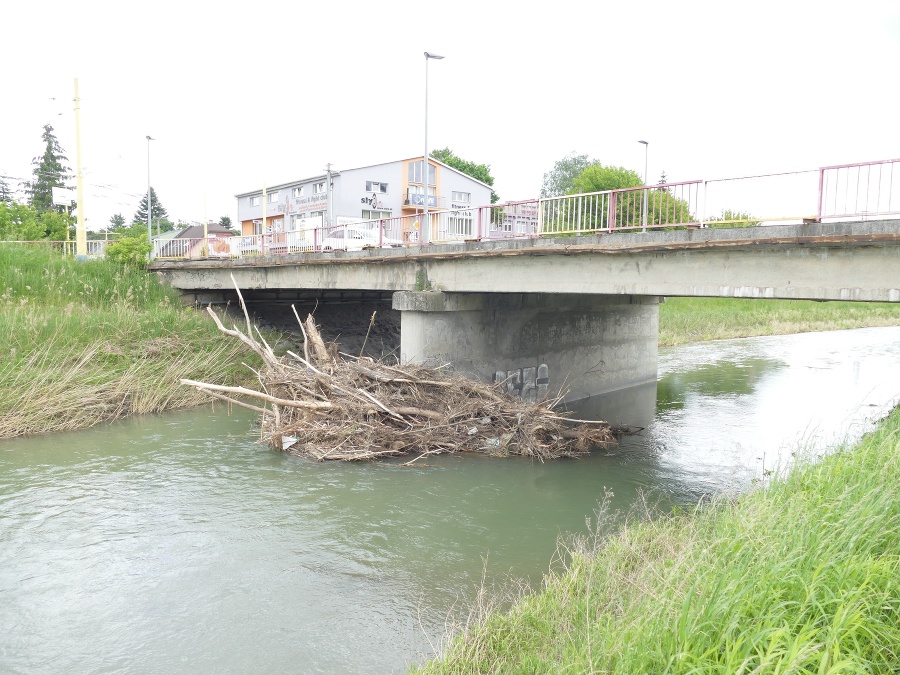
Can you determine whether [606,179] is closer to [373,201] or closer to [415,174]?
[415,174]

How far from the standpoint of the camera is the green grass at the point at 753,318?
38.5 m

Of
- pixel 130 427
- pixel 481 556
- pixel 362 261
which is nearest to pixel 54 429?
pixel 130 427

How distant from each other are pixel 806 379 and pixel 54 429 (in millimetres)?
23468

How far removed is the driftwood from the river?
46cm

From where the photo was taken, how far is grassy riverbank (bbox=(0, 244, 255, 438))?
606 inches

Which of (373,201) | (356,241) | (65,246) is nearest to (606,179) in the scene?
(373,201)

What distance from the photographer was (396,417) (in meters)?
13.4

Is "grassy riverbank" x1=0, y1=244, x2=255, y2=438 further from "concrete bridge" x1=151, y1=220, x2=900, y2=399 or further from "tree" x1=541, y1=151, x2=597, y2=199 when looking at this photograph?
"tree" x1=541, y1=151, x2=597, y2=199

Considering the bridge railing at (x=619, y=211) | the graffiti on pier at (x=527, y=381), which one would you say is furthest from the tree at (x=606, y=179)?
the bridge railing at (x=619, y=211)

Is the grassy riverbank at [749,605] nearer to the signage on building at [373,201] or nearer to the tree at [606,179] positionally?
the signage on building at [373,201]

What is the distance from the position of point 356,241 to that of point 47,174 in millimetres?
67591

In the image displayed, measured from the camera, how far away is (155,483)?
37.8 ft

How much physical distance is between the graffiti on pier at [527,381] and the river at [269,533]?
350 centimetres

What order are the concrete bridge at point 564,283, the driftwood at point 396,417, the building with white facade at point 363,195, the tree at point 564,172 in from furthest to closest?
1. the tree at point 564,172
2. the building with white facade at point 363,195
3. the driftwood at point 396,417
4. the concrete bridge at point 564,283
